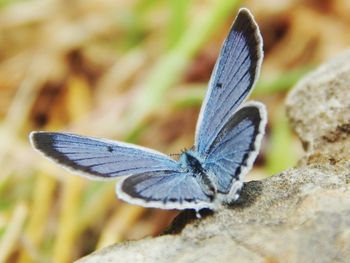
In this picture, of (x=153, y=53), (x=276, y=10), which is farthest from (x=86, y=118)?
(x=276, y=10)

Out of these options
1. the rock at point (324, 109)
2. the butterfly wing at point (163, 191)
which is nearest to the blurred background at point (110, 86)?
the rock at point (324, 109)

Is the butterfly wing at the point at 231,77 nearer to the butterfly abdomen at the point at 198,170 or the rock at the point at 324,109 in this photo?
the butterfly abdomen at the point at 198,170

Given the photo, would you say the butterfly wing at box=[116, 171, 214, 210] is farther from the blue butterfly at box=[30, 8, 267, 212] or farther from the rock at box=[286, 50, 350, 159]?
the rock at box=[286, 50, 350, 159]

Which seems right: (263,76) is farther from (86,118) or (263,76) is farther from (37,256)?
(37,256)

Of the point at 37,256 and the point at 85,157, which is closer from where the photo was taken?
the point at 85,157

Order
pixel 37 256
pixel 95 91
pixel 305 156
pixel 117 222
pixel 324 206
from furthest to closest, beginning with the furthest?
pixel 95 91, pixel 117 222, pixel 37 256, pixel 305 156, pixel 324 206

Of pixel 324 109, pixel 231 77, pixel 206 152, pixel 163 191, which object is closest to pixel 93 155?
pixel 163 191

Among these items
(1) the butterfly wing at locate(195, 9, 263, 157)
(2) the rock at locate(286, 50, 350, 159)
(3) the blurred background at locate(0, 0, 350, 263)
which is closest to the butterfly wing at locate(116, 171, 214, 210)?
(1) the butterfly wing at locate(195, 9, 263, 157)
